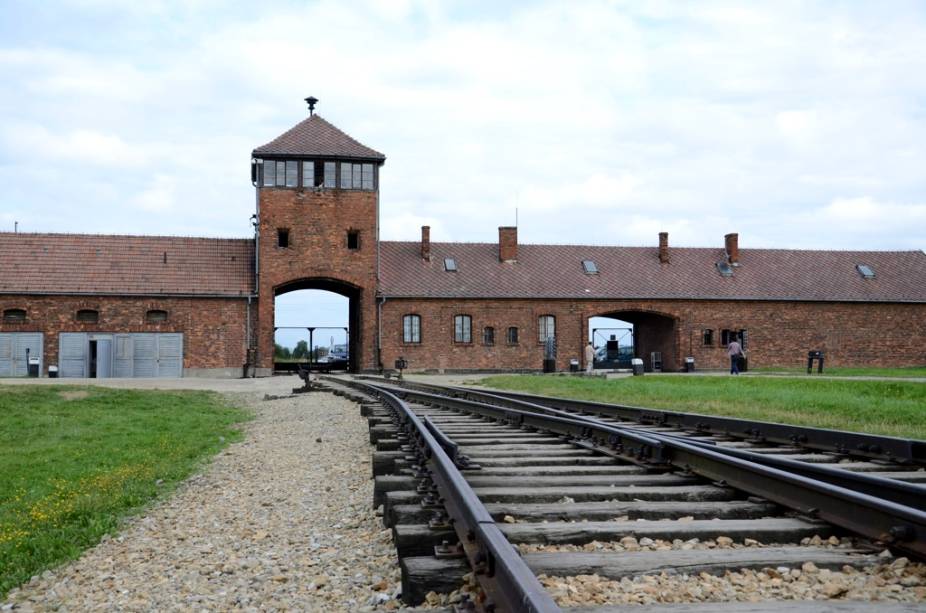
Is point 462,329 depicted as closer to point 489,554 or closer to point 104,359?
point 104,359

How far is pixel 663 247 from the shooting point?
42125mm

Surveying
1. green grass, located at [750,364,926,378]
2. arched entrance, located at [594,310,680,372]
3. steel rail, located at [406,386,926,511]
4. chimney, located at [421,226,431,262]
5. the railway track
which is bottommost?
green grass, located at [750,364,926,378]

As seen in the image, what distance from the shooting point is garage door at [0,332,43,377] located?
3300 cm

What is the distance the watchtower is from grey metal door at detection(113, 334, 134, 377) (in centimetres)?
505

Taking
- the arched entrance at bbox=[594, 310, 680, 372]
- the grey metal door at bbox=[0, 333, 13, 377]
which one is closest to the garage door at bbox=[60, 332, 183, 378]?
the grey metal door at bbox=[0, 333, 13, 377]

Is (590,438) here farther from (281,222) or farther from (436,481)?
(281,222)

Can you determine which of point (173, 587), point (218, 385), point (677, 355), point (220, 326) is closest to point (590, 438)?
point (173, 587)

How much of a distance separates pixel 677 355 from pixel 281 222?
18.9m

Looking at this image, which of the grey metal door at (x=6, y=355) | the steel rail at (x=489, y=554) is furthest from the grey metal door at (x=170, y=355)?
the steel rail at (x=489, y=554)

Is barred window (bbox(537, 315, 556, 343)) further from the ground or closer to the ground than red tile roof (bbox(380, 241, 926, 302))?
closer to the ground

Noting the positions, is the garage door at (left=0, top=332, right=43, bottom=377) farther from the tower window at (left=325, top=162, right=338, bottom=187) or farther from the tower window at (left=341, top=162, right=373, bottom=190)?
the tower window at (left=341, top=162, right=373, bottom=190)

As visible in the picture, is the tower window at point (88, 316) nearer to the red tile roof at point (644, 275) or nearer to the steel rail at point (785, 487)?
the red tile roof at point (644, 275)

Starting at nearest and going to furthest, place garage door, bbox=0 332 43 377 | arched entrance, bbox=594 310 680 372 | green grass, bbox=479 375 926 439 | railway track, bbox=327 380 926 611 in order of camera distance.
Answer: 1. railway track, bbox=327 380 926 611
2. green grass, bbox=479 375 926 439
3. garage door, bbox=0 332 43 377
4. arched entrance, bbox=594 310 680 372

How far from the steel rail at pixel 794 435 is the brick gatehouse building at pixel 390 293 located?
26230 mm
